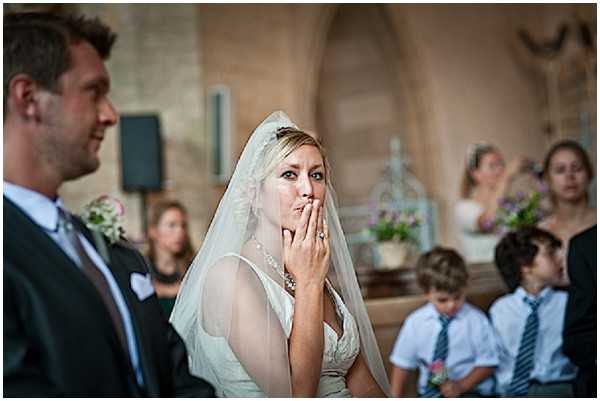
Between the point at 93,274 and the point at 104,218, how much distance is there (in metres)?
0.58

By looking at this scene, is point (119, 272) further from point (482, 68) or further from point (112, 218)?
point (482, 68)

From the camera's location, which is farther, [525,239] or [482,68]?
[482,68]

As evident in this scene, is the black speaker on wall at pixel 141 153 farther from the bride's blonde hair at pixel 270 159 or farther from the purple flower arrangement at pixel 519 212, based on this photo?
the bride's blonde hair at pixel 270 159

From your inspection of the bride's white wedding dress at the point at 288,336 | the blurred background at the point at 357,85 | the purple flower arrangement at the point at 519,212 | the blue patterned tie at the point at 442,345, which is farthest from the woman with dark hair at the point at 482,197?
the bride's white wedding dress at the point at 288,336

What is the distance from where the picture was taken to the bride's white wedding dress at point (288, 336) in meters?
2.47

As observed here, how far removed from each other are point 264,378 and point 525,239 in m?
1.83

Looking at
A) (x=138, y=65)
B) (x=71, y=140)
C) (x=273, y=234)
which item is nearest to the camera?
(x=71, y=140)

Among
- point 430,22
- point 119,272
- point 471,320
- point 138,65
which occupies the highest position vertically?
point 430,22

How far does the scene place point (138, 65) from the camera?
7742 mm

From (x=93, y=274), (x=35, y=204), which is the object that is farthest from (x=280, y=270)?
(x=35, y=204)

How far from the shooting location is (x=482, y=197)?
5598mm

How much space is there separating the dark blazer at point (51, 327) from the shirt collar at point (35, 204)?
0.03 m

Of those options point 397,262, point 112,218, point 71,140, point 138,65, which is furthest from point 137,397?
point 138,65

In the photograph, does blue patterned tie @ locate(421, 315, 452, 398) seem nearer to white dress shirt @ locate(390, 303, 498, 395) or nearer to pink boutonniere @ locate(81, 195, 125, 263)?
white dress shirt @ locate(390, 303, 498, 395)
